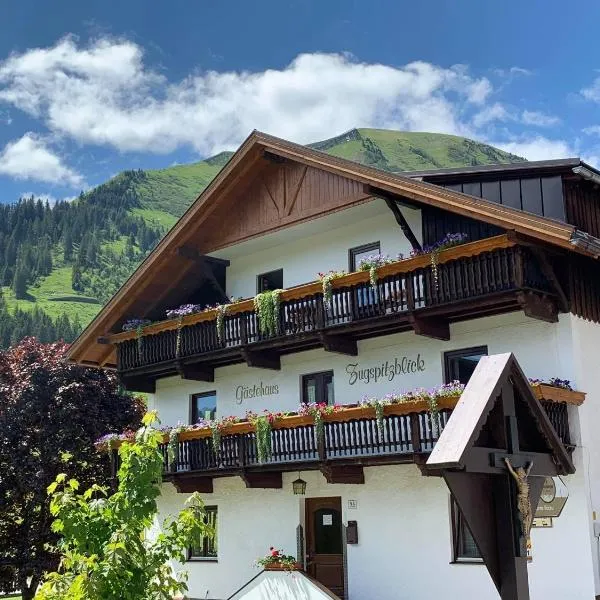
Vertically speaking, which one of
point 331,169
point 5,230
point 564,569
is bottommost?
point 564,569

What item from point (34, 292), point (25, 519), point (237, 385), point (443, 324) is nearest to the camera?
point (443, 324)

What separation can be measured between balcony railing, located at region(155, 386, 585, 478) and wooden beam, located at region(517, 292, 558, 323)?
1.45m

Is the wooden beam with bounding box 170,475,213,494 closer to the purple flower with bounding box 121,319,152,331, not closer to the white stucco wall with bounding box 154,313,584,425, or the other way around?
the white stucco wall with bounding box 154,313,584,425

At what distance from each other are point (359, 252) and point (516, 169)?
4225 mm

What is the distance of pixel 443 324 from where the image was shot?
675 inches

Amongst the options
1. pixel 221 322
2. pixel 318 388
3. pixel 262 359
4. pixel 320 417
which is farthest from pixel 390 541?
pixel 221 322

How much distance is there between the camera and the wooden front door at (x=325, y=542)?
18.9m

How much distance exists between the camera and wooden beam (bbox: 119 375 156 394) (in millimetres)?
23672

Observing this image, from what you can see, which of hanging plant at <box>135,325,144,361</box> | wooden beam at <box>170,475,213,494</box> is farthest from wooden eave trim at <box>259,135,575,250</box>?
wooden beam at <box>170,475,213,494</box>

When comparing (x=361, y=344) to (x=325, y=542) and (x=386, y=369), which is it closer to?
(x=386, y=369)

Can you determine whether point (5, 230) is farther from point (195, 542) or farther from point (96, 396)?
point (195, 542)

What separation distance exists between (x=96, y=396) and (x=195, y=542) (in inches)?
741

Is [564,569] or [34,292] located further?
[34,292]

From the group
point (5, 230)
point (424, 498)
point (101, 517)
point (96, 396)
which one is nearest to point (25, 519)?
point (96, 396)
